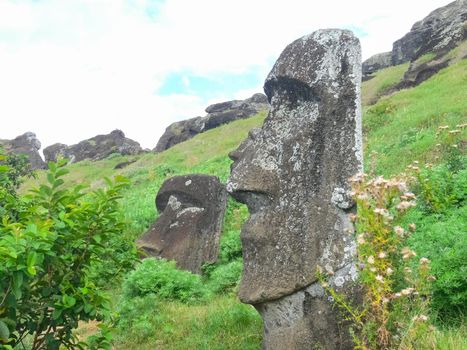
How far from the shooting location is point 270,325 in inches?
193

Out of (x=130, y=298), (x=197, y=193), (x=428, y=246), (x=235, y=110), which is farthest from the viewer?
(x=235, y=110)

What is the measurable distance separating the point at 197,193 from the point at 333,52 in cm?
661

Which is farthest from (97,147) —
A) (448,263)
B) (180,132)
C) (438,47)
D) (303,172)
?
(448,263)

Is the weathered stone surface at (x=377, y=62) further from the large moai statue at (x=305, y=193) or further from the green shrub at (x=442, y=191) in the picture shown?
the large moai statue at (x=305, y=193)

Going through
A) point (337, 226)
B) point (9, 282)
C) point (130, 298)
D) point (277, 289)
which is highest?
point (9, 282)

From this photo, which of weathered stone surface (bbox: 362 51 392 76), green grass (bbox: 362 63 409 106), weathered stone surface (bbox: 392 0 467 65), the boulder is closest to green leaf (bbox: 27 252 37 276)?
green grass (bbox: 362 63 409 106)

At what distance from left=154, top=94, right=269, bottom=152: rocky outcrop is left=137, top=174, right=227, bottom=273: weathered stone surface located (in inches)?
1402

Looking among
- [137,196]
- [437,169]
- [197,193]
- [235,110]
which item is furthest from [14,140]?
[437,169]

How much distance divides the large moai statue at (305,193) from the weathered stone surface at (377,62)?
48.0m

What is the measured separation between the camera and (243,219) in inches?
533

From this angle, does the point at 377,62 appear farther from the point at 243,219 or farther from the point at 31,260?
the point at 31,260

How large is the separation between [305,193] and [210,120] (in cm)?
4386

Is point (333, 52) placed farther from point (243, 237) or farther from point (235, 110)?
point (235, 110)

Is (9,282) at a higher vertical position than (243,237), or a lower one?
higher
